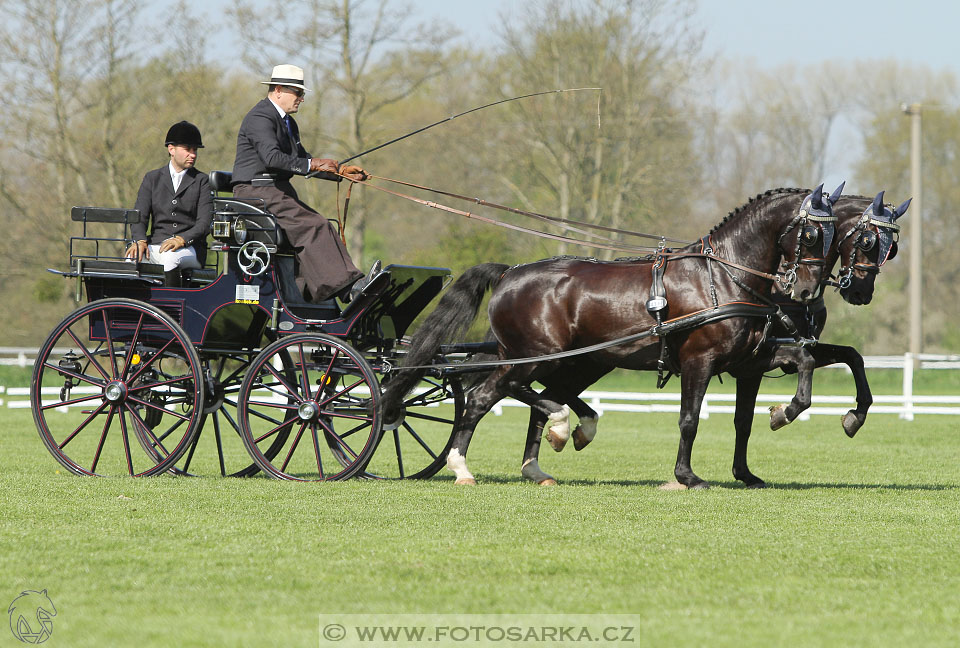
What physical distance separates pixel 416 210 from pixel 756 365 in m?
31.9

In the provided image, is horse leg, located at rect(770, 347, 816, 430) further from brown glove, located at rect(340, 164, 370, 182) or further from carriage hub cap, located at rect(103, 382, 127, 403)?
carriage hub cap, located at rect(103, 382, 127, 403)

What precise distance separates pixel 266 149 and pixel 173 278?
1.28 metres

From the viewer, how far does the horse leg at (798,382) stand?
8312 mm

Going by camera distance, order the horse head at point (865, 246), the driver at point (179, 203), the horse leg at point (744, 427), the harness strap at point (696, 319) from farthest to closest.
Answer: the driver at point (179, 203) < the horse leg at point (744, 427) < the harness strap at point (696, 319) < the horse head at point (865, 246)

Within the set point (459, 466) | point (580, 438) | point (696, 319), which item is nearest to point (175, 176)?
point (459, 466)

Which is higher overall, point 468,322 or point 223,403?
point 468,322

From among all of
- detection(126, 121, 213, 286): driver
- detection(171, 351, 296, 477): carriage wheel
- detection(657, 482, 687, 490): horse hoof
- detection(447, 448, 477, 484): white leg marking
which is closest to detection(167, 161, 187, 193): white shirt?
detection(126, 121, 213, 286): driver

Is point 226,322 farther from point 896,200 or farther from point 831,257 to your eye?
point 896,200

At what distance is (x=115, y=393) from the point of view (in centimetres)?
862

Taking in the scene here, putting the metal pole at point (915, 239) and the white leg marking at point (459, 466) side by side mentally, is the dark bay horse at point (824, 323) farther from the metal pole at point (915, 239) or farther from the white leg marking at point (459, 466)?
the metal pole at point (915, 239)

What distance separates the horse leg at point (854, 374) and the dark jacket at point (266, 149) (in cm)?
390

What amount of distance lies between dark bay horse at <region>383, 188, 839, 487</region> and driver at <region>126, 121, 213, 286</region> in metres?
1.83

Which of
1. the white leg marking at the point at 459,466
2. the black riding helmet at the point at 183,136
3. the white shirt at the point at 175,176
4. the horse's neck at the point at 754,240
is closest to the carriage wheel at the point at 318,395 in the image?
the white leg marking at the point at 459,466

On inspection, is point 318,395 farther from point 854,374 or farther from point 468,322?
point 854,374
